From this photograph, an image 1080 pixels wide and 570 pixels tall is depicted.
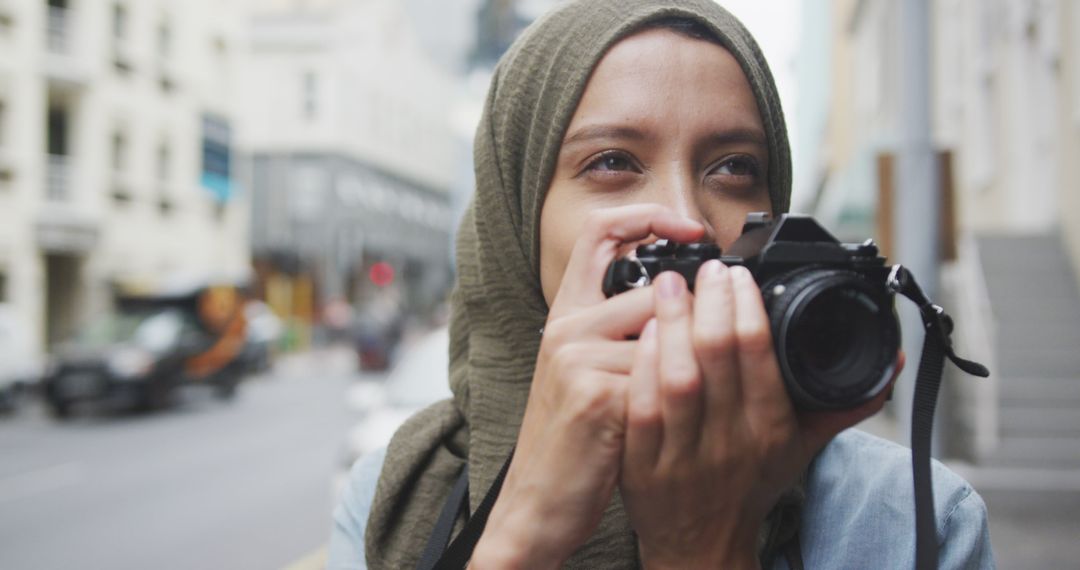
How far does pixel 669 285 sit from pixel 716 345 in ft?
0.26

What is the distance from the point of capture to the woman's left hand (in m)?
0.90

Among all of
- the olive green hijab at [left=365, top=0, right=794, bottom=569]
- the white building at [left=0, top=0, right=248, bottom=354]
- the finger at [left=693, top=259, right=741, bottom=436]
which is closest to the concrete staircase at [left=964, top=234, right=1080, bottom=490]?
Result: the olive green hijab at [left=365, top=0, right=794, bottom=569]

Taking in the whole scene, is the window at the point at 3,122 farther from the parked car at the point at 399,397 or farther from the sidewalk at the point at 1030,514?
the sidewalk at the point at 1030,514

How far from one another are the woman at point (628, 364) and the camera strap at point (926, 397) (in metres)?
0.09

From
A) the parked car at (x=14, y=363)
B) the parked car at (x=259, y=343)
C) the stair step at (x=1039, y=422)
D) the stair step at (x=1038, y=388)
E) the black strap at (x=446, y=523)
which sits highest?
the black strap at (x=446, y=523)

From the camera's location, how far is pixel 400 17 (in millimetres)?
42781

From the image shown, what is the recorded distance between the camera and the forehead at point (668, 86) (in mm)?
1252

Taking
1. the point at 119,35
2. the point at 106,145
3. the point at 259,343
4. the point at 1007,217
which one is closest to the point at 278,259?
the point at 259,343

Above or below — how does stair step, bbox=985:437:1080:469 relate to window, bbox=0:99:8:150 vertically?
below

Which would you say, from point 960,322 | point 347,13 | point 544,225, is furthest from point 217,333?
point 347,13

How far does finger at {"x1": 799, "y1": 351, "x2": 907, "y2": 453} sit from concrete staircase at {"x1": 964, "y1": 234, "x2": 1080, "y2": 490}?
19.4 ft

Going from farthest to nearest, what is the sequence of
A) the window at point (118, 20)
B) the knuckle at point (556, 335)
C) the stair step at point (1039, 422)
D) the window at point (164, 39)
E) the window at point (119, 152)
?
the window at point (164, 39) < the window at point (119, 152) < the window at point (118, 20) < the stair step at point (1039, 422) < the knuckle at point (556, 335)

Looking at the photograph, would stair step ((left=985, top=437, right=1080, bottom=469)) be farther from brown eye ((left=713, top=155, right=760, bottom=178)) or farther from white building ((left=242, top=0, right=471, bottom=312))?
white building ((left=242, top=0, right=471, bottom=312))

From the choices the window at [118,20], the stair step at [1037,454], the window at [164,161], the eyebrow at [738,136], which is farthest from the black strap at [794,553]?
the window at [164,161]
